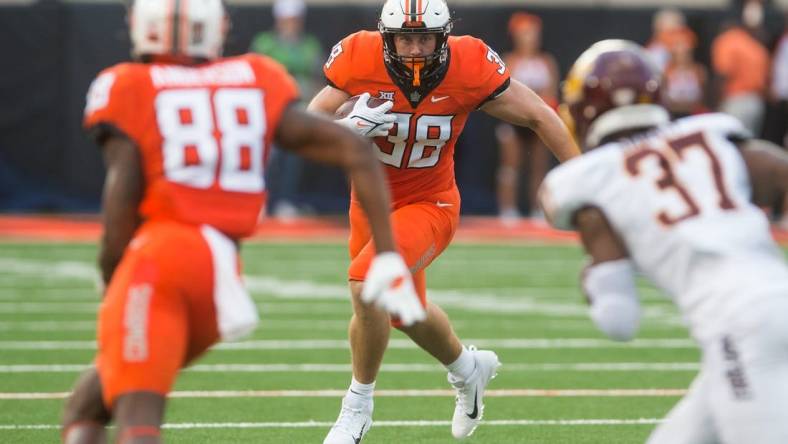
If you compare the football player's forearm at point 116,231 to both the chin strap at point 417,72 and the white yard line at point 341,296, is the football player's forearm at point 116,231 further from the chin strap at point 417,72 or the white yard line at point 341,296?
the white yard line at point 341,296

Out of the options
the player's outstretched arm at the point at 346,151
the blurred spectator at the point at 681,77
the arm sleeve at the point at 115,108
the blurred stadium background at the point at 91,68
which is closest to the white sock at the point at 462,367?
the player's outstretched arm at the point at 346,151

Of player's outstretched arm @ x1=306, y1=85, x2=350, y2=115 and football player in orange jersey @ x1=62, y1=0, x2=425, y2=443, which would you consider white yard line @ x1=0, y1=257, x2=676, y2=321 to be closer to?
player's outstretched arm @ x1=306, y1=85, x2=350, y2=115

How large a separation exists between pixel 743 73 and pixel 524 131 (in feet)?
7.47

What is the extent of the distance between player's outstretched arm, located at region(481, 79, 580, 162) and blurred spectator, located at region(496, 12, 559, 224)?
857 cm

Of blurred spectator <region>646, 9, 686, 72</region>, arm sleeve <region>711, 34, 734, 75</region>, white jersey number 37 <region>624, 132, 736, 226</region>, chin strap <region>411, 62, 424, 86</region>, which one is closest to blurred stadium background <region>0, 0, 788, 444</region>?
arm sleeve <region>711, 34, 734, 75</region>

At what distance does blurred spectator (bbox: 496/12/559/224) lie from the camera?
1487cm

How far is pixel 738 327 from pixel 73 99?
42.8ft

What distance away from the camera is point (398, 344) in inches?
336

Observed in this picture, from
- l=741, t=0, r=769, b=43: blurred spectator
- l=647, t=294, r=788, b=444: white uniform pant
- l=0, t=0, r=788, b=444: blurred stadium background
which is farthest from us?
l=741, t=0, r=769, b=43: blurred spectator

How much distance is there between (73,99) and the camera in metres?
15.9

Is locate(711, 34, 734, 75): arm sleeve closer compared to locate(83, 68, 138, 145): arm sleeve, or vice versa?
locate(83, 68, 138, 145): arm sleeve

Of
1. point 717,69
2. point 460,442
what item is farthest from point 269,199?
point 460,442

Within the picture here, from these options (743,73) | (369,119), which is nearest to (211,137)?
(369,119)

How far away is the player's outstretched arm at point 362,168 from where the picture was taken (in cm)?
388
